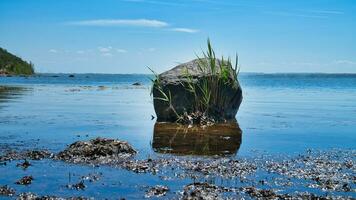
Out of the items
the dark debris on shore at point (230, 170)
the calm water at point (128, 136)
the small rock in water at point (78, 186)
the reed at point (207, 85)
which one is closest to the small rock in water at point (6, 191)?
the dark debris on shore at point (230, 170)

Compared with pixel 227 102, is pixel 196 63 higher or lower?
higher

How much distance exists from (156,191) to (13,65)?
146m

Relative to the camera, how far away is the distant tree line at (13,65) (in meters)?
142

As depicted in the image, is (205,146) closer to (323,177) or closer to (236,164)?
(236,164)

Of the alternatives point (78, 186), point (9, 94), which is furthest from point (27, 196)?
point (9, 94)

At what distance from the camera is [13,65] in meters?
145

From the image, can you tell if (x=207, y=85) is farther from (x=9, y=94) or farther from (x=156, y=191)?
(x=9, y=94)

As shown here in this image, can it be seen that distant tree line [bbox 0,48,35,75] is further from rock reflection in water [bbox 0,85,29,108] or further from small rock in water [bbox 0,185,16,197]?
small rock in water [bbox 0,185,16,197]

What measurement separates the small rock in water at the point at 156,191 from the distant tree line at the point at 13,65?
137m

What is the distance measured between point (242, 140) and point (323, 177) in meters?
5.95

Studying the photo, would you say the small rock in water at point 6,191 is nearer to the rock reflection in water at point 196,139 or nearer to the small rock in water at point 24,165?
the small rock in water at point 24,165

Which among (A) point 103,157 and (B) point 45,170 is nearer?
(B) point 45,170

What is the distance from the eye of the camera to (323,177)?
1007 centimetres

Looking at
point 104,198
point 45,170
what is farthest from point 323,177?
point 45,170
